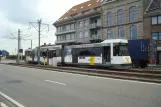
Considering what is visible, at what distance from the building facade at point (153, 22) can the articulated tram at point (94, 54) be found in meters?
19.7

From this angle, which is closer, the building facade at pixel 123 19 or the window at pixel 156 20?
the window at pixel 156 20

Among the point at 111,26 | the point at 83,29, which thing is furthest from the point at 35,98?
the point at 83,29

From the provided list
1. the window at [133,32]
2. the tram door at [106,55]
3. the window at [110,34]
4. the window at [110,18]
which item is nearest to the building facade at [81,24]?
the window at [110,18]

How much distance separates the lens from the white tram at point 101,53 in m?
22.4

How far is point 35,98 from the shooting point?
879 centimetres

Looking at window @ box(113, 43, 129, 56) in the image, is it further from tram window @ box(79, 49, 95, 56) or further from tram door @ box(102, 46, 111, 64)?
tram window @ box(79, 49, 95, 56)

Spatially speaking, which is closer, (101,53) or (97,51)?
(101,53)

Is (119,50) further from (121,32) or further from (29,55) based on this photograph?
(121,32)

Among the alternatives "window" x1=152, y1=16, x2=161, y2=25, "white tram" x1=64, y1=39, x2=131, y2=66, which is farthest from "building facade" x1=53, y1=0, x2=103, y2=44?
"white tram" x1=64, y1=39, x2=131, y2=66

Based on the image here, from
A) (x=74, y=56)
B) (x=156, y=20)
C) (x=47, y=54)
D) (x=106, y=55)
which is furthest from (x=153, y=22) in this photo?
(x=106, y=55)

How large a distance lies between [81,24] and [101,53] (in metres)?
42.6

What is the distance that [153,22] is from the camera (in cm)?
4312

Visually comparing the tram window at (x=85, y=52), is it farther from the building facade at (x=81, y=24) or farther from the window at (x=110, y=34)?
the building facade at (x=81, y=24)

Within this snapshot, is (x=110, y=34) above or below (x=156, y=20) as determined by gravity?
below
